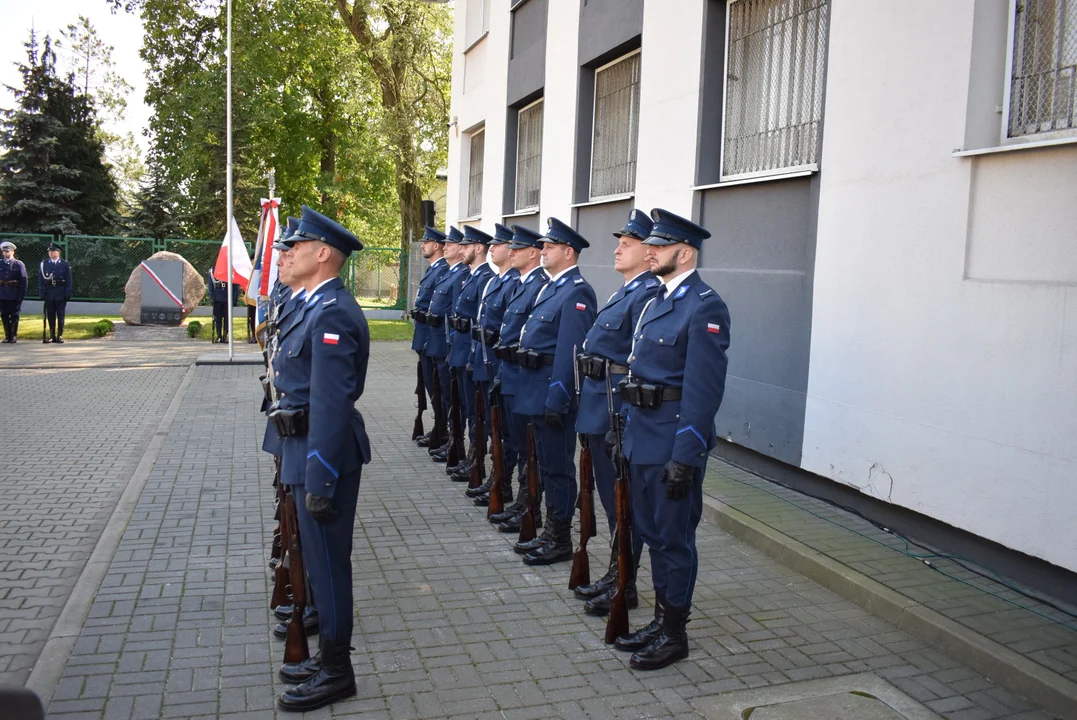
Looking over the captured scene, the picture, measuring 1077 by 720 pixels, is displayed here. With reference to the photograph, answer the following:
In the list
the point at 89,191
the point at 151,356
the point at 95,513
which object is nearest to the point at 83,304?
the point at 89,191

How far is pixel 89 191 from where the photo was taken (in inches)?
1278

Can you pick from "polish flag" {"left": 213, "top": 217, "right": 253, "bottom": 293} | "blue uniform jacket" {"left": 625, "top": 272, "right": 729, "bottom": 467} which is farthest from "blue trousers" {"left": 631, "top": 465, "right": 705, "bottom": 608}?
"polish flag" {"left": 213, "top": 217, "right": 253, "bottom": 293}

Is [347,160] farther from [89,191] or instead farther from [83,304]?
[83,304]

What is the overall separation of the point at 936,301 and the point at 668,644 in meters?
2.87

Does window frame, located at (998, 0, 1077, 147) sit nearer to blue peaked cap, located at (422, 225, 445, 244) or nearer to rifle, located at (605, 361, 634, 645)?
rifle, located at (605, 361, 634, 645)

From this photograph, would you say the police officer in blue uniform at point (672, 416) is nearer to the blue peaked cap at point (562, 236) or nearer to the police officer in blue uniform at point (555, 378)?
the police officer in blue uniform at point (555, 378)

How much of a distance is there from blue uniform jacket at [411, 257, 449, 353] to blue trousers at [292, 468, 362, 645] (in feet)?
17.9

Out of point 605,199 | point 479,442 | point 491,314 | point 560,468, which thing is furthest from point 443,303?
point 560,468

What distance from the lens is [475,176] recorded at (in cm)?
1866

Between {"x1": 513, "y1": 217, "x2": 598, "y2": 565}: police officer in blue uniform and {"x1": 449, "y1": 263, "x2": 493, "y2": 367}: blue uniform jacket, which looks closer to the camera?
{"x1": 513, "y1": 217, "x2": 598, "y2": 565}: police officer in blue uniform

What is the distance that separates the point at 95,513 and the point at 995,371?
20.6 feet

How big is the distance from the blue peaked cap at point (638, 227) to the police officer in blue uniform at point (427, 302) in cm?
427

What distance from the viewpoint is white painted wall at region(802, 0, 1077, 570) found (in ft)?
16.9

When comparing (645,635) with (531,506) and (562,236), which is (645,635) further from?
(562,236)
